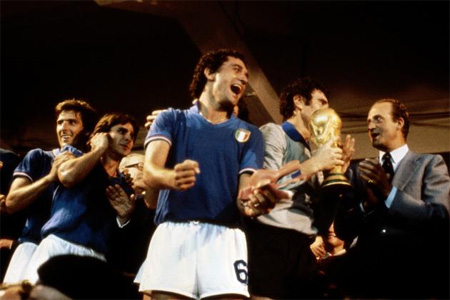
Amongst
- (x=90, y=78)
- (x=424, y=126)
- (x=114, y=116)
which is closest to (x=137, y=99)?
(x=90, y=78)

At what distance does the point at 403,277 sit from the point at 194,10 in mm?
5894

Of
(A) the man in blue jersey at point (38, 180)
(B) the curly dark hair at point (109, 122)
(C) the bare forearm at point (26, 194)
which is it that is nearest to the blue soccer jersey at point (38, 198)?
(A) the man in blue jersey at point (38, 180)

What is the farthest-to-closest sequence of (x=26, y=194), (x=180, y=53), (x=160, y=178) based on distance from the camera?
(x=180, y=53), (x=26, y=194), (x=160, y=178)

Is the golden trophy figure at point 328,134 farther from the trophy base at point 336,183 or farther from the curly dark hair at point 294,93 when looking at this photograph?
the curly dark hair at point 294,93

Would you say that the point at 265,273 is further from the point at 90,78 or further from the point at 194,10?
the point at 90,78

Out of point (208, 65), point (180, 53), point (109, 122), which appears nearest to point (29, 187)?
point (109, 122)

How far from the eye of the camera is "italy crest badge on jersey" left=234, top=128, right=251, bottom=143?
373cm

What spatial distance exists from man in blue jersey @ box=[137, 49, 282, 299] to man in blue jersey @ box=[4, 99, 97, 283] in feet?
4.09

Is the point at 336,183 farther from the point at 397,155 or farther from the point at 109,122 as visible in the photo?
the point at 109,122

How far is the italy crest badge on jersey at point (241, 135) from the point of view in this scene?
3732mm

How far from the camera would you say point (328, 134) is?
13.9ft

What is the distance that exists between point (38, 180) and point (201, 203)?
162 centimetres

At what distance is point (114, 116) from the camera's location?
5129mm

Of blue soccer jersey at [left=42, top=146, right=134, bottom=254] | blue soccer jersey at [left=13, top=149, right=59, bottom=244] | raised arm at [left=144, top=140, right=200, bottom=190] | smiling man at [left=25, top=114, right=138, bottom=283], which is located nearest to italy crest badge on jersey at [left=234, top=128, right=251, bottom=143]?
raised arm at [left=144, top=140, right=200, bottom=190]
